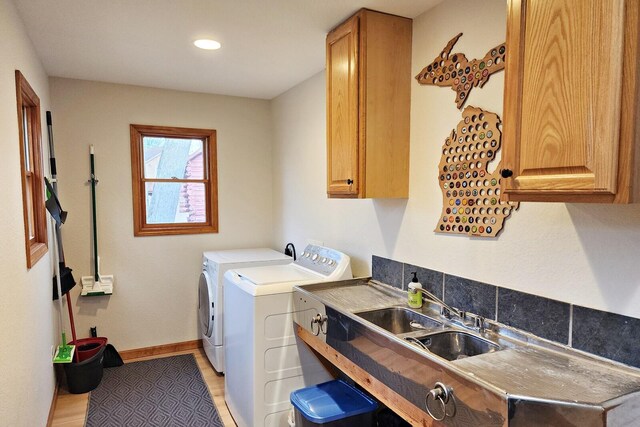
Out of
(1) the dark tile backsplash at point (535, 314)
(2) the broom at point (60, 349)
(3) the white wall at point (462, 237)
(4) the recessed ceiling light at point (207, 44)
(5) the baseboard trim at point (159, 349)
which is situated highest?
(4) the recessed ceiling light at point (207, 44)

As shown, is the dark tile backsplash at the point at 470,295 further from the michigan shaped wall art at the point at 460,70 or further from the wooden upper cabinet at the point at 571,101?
the michigan shaped wall art at the point at 460,70

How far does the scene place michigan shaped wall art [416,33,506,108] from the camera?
5.66ft

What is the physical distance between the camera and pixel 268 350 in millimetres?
2340

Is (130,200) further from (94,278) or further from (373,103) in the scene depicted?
(373,103)

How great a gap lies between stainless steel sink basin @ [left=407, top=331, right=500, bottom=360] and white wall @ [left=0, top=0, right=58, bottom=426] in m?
1.68

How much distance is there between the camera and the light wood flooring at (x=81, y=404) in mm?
2715

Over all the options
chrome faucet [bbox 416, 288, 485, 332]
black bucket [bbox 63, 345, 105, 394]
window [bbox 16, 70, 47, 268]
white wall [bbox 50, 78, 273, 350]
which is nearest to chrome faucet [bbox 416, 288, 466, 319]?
chrome faucet [bbox 416, 288, 485, 332]

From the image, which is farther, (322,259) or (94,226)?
(94,226)

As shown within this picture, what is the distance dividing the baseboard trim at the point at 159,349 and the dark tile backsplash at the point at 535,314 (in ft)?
10.1

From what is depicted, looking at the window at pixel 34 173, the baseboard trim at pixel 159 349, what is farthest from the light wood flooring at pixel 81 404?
the window at pixel 34 173

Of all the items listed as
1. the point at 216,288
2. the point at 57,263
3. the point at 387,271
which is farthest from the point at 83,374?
the point at 387,271

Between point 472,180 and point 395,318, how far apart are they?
0.80m

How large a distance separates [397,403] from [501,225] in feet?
2.77

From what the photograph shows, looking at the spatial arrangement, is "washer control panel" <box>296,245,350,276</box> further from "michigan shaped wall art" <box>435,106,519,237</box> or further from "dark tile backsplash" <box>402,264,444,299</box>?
"michigan shaped wall art" <box>435,106,519,237</box>
